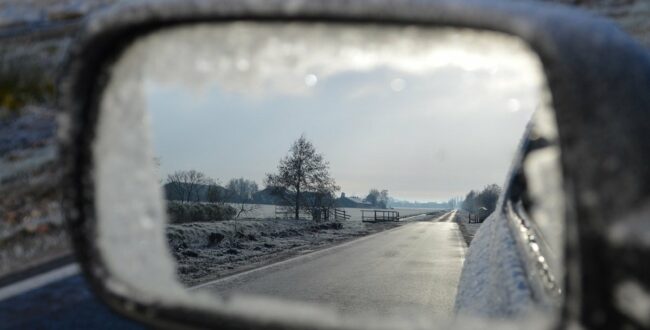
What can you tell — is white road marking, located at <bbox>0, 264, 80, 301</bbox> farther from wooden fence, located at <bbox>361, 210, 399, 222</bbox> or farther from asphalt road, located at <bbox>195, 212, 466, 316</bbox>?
wooden fence, located at <bbox>361, 210, 399, 222</bbox>

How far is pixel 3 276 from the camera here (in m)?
2.28

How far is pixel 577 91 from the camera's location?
0.74m

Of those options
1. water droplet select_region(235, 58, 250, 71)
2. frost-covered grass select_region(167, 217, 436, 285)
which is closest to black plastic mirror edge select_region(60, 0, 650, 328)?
water droplet select_region(235, 58, 250, 71)

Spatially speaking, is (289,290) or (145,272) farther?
(289,290)

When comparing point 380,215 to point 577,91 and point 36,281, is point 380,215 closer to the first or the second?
point 36,281

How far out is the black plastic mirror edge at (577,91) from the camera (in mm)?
681

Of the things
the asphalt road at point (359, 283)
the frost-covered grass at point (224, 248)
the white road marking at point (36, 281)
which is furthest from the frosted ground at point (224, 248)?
the white road marking at point (36, 281)

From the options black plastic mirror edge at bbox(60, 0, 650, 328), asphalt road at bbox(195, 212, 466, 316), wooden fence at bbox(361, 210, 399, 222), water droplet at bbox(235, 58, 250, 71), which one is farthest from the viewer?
wooden fence at bbox(361, 210, 399, 222)

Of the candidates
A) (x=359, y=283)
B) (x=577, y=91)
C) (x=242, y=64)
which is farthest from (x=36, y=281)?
(x=359, y=283)

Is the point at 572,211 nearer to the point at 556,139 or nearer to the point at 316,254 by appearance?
the point at 556,139

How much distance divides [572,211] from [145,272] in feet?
3.01

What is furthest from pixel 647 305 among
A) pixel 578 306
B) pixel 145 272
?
pixel 145 272

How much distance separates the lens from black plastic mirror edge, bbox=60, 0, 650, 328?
681 millimetres

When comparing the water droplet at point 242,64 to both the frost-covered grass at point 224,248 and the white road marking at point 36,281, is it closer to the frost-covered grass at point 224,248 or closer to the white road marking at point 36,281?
the white road marking at point 36,281
